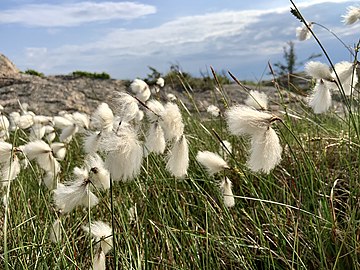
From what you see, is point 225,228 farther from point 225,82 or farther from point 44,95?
point 225,82

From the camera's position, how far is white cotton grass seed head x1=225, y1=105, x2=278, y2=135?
54.8 inches

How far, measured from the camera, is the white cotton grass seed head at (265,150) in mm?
1456

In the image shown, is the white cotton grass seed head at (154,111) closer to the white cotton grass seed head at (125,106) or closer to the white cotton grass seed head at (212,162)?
the white cotton grass seed head at (125,106)

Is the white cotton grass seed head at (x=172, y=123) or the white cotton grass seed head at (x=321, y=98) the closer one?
the white cotton grass seed head at (x=172, y=123)

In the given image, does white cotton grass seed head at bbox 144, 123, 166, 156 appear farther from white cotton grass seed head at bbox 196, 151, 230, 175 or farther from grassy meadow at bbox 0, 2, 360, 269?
white cotton grass seed head at bbox 196, 151, 230, 175

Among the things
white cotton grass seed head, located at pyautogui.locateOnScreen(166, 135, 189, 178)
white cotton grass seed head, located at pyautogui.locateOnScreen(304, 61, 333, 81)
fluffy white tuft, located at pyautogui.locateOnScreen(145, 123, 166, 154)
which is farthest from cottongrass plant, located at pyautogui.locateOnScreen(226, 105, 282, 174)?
white cotton grass seed head, located at pyautogui.locateOnScreen(304, 61, 333, 81)

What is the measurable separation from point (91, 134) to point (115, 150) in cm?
91

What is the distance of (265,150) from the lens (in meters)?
1.46

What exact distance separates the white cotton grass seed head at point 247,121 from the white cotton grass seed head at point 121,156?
26cm

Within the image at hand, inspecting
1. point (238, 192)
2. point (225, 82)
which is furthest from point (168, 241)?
point (225, 82)

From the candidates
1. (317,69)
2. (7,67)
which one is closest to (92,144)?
(317,69)

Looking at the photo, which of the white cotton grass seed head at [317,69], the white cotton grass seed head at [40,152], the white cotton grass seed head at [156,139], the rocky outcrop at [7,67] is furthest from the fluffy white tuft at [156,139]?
the rocky outcrop at [7,67]

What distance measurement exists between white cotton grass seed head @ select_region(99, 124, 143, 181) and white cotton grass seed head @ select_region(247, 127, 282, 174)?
34 cm

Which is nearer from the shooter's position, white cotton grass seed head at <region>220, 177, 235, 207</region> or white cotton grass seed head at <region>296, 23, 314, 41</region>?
white cotton grass seed head at <region>220, 177, 235, 207</region>
